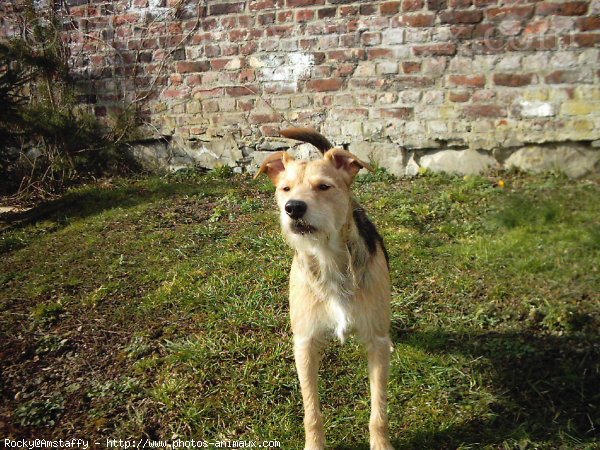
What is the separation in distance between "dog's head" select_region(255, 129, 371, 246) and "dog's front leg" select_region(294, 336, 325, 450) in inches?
22.3

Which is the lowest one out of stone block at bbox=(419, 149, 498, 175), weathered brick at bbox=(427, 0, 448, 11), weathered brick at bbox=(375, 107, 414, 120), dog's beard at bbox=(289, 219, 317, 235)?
stone block at bbox=(419, 149, 498, 175)

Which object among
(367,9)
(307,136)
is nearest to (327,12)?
(367,9)

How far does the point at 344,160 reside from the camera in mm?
2826

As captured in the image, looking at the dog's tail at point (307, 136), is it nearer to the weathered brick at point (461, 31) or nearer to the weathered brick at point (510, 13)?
the weathered brick at point (461, 31)

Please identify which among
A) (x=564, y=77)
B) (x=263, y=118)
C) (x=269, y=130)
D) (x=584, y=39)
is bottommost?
(x=269, y=130)

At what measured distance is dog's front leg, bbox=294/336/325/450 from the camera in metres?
2.64

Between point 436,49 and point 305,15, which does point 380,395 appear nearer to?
point 436,49

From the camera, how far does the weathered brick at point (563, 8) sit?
5.33 metres

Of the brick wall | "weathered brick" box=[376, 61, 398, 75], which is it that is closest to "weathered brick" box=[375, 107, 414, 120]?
the brick wall

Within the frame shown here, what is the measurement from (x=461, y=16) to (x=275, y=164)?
158 inches

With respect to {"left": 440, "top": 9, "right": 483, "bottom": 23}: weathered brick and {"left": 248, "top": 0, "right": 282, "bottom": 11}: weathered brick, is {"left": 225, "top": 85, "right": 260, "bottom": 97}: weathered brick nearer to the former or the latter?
{"left": 248, "top": 0, "right": 282, "bottom": 11}: weathered brick

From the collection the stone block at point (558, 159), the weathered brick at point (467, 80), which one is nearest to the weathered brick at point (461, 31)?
the weathered brick at point (467, 80)

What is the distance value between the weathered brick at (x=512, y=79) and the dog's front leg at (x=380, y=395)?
432 centimetres

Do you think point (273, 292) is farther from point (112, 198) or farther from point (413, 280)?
point (112, 198)
